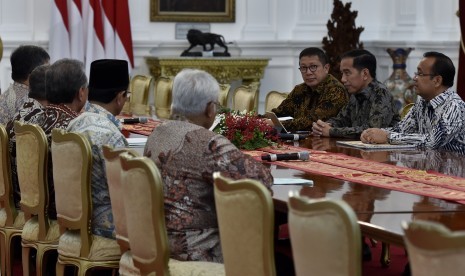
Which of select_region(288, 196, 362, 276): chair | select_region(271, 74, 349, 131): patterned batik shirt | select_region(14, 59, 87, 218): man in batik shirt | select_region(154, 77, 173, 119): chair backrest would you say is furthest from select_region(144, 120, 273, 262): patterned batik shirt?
select_region(154, 77, 173, 119): chair backrest

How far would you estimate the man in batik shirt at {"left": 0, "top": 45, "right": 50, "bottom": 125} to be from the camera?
672cm

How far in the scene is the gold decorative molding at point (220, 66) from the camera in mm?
11703

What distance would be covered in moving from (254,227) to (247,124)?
7.78ft

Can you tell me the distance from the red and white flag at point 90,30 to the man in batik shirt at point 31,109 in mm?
5849

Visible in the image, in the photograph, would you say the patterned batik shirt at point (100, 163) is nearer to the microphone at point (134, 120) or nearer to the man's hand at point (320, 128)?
the man's hand at point (320, 128)

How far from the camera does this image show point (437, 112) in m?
5.72

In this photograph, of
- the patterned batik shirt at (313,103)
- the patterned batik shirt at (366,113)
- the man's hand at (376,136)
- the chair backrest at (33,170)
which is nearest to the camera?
the chair backrest at (33,170)

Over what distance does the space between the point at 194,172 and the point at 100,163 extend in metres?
0.89

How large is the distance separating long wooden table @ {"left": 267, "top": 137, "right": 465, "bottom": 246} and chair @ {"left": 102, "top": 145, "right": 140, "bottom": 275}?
2.10 feet

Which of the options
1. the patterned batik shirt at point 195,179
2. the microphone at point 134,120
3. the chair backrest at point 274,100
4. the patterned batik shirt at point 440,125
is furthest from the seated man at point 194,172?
the chair backrest at point 274,100

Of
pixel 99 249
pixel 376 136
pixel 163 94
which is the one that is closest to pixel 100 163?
pixel 99 249

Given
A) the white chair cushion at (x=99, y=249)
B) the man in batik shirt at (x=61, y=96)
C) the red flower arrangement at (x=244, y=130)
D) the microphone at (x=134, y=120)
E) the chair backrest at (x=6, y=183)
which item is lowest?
the white chair cushion at (x=99, y=249)

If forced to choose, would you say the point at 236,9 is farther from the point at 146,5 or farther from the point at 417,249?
the point at 417,249

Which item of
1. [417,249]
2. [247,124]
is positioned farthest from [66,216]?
[417,249]
